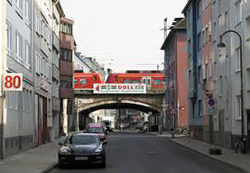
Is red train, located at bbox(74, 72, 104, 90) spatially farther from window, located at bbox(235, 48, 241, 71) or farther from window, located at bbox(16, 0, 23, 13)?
window, located at bbox(16, 0, 23, 13)

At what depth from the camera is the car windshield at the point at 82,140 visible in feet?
70.7

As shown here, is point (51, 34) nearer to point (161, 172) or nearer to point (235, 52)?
point (235, 52)

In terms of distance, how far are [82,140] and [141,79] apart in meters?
64.7

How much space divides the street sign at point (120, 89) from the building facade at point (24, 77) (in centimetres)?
4924

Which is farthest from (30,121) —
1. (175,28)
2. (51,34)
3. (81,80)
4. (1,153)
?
(81,80)

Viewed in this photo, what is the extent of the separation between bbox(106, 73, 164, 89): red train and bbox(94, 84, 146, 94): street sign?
179 centimetres

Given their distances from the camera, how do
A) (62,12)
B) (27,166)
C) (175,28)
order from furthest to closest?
(175,28) < (62,12) < (27,166)

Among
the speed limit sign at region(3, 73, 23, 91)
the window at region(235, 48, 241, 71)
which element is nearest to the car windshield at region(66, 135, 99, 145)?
the speed limit sign at region(3, 73, 23, 91)

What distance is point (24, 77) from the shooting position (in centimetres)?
3061

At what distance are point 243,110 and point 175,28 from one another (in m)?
43.1

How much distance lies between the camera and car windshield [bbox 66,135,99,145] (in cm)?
2153

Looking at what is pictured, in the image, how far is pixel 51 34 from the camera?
4784cm

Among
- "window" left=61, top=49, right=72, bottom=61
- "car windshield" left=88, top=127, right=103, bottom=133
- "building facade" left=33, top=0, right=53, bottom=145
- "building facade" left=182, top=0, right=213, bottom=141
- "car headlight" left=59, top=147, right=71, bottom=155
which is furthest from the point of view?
"window" left=61, top=49, right=72, bottom=61

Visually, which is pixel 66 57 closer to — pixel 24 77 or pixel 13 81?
pixel 24 77
